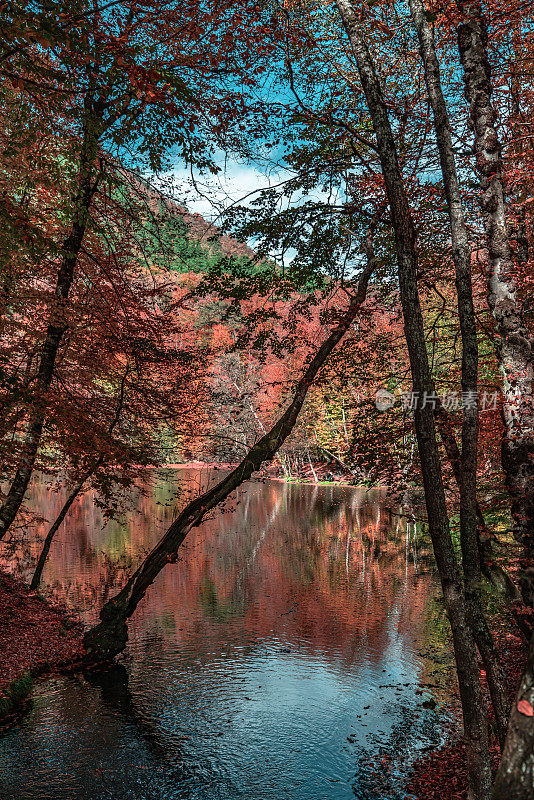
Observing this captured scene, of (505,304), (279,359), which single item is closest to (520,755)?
(505,304)

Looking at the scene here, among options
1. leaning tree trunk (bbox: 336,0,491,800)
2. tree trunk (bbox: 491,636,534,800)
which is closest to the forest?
leaning tree trunk (bbox: 336,0,491,800)

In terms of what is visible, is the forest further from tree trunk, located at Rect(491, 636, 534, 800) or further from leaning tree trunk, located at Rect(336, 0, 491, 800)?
tree trunk, located at Rect(491, 636, 534, 800)

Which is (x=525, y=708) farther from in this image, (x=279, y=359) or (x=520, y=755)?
(x=279, y=359)

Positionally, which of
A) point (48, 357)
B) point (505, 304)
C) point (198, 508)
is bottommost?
point (198, 508)

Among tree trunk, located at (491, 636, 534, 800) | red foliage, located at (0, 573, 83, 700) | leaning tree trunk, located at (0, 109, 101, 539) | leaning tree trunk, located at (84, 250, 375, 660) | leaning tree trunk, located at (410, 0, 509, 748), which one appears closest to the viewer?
tree trunk, located at (491, 636, 534, 800)

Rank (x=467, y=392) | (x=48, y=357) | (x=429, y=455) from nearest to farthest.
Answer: (x=429, y=455)
(x=467, y=392)
(x=48, y=357)

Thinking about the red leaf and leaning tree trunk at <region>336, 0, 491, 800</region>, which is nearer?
the red leaf

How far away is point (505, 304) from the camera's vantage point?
556 cm

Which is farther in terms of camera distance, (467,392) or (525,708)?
(467,392)

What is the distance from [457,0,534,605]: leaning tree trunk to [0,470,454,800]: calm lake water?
14.2ft

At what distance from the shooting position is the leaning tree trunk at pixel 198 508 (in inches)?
350

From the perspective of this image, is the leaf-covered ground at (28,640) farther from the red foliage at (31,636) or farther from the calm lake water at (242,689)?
the calm lake water at (242,689)

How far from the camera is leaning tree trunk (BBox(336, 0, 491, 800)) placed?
4801mm

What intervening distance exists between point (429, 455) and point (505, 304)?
1886 mm
